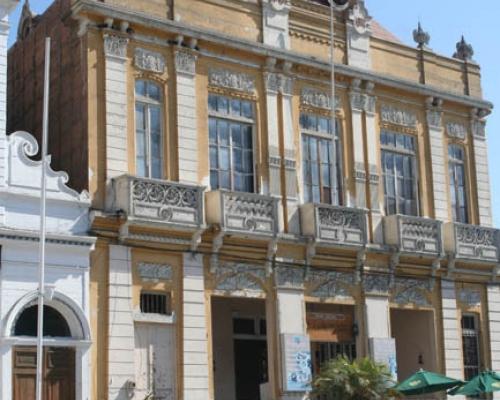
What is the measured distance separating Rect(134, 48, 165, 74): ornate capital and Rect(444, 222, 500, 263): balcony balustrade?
9444 mm

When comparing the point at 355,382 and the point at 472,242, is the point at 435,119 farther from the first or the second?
the point at 355,382

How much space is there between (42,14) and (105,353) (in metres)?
8.73

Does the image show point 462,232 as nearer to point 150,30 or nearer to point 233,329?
point 233,329

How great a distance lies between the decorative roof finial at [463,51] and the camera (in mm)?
30438

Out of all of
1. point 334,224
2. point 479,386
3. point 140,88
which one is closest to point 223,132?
point 140,88

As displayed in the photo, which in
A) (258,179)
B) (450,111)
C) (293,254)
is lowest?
(293,254)

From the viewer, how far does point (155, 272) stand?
21953mm

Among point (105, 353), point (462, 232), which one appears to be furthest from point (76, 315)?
point (462, 232)

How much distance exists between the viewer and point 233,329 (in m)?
26.2

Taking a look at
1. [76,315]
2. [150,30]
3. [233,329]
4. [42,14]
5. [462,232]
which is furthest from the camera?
[462,232]

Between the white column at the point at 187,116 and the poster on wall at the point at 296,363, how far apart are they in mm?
4370

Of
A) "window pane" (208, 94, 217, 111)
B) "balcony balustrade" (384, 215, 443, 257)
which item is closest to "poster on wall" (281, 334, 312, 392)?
"balcony balustrade" (384, 215, 443, 257)

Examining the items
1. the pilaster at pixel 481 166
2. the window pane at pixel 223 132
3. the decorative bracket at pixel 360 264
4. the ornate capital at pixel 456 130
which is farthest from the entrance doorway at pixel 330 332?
the ornate capital at pixel 456 130

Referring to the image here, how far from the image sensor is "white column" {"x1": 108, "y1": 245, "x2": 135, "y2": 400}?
20.8 metres
